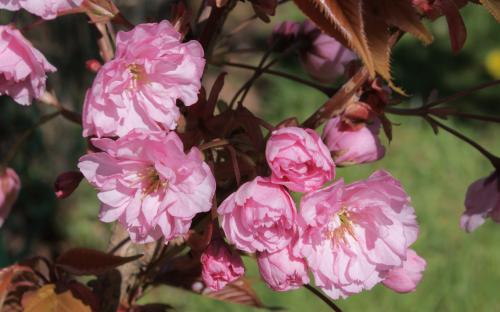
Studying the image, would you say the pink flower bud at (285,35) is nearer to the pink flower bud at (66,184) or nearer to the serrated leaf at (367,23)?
the pink flower bud at (66,184)

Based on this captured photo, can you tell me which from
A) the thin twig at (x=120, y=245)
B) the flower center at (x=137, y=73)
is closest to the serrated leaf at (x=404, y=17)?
the flower center at (x=137, y=73)

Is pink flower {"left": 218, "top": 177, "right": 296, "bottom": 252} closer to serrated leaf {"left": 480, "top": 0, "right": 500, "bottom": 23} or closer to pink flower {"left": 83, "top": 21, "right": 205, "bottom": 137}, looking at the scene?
pink flower {"left": 83, "top": 21, "right": 205, "bottom": 137}

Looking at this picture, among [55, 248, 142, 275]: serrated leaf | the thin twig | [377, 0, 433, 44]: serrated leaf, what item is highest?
[377, 0, 433, 44]: serrated leaf

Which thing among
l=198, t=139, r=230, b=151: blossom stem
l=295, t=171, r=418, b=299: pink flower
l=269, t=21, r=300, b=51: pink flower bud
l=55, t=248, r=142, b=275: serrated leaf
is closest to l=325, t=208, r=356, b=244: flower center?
l=295, t=171, r=418, b=299: pink flower

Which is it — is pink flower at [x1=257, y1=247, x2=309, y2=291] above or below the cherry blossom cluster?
below

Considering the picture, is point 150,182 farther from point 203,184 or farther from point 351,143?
point 351,143

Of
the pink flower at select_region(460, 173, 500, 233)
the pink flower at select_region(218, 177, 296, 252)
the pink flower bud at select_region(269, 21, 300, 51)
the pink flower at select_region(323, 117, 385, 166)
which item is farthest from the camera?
the pink flower bud at select_region(269, 21, 300, 51)

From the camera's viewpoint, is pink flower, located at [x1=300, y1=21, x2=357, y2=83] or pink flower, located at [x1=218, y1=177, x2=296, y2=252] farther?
pink flower, located at [x1=300, y1=21, x2=357, y2=83]
